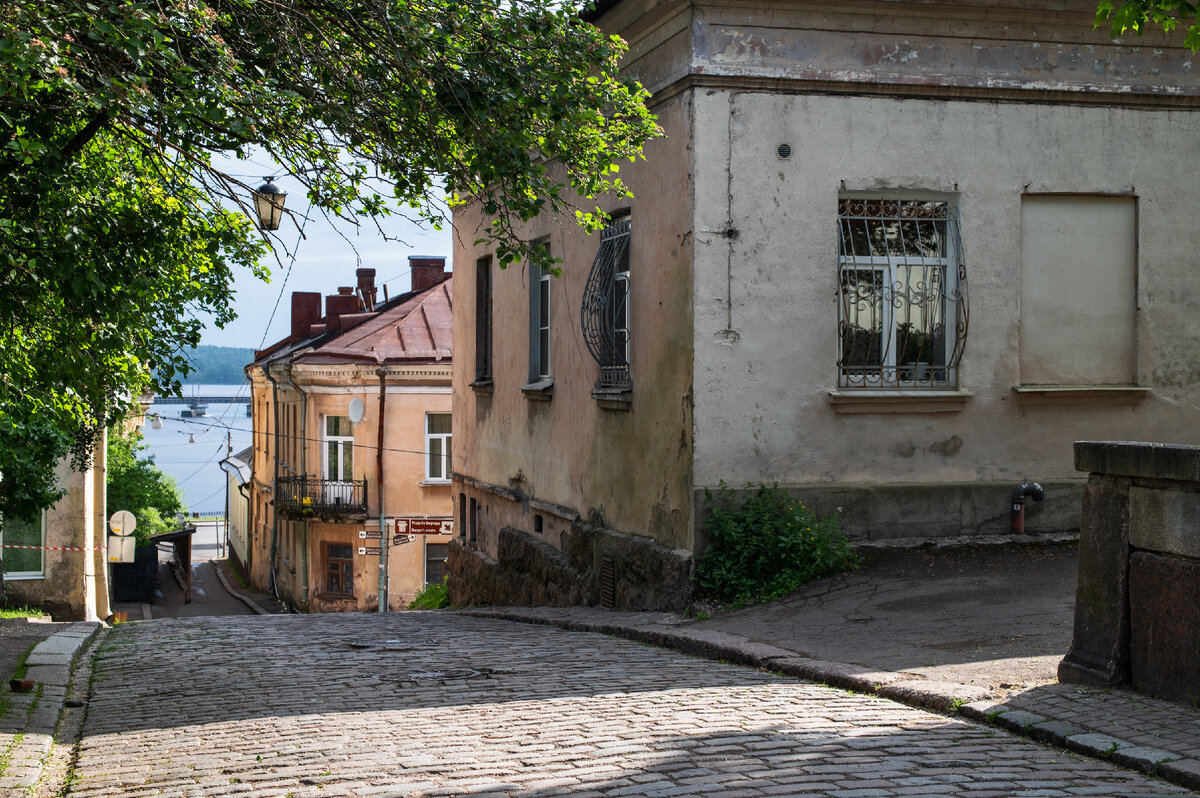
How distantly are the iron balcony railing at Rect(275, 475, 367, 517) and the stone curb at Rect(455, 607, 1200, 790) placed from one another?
72.1ft

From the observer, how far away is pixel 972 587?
9.78 meters

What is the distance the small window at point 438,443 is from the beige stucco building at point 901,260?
20.8 metres

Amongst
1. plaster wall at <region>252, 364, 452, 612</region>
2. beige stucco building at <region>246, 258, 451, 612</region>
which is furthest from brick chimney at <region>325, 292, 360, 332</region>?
plaster wall at <region>252, 364, 452, 612</region>

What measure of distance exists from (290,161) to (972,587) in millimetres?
6071

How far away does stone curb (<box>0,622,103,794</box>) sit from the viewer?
581 cm

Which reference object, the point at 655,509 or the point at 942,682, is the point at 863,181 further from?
the point at 942,682

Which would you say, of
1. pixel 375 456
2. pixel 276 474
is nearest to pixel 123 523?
pixel 375 456

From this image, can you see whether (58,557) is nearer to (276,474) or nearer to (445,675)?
(276,474)

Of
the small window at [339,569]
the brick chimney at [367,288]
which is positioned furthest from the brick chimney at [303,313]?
the small window at [339,569]

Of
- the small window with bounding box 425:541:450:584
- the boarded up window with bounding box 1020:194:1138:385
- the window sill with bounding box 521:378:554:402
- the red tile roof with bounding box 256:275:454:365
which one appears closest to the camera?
the boarded up window with bounding box 1020:194:1138:385

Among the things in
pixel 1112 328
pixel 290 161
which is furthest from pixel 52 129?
pixel 1112 328

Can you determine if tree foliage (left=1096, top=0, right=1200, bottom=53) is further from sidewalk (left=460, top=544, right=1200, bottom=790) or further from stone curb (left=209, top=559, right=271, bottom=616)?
stone curb (left=209, top=559, right=271, bottom=616)

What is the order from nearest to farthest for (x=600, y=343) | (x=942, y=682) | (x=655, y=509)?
(x=942, y=682) < (x=655, y=509) < (x=600, y=343)

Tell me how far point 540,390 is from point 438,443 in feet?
58.8
